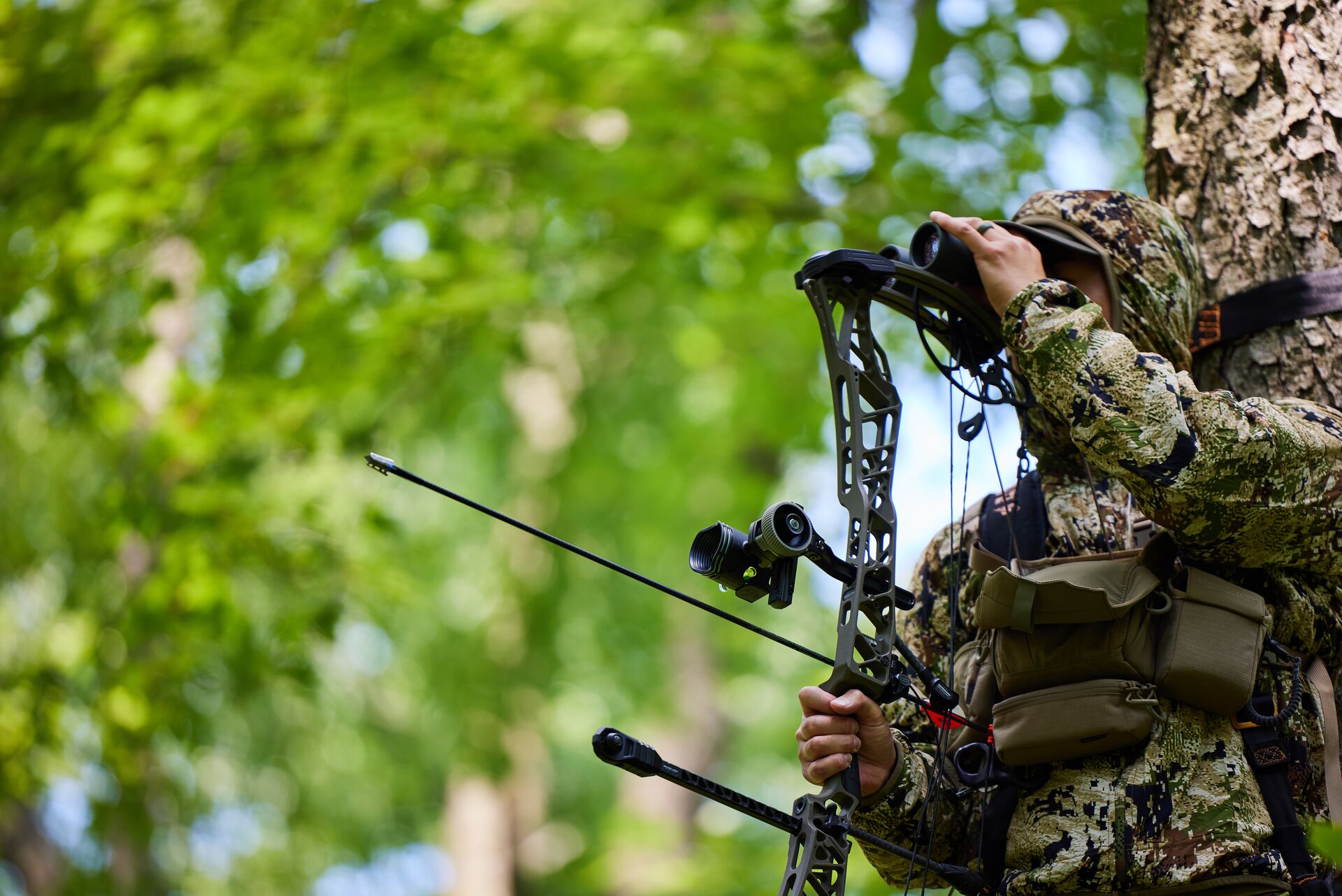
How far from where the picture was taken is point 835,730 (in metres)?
2.23

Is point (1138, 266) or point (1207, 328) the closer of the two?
point (1138, 266)

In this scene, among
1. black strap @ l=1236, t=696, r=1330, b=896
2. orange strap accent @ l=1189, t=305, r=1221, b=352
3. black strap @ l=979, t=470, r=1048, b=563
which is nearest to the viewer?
black strap @ l=1236, t=696, r=1330, b=896

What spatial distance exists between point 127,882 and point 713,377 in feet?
18.3

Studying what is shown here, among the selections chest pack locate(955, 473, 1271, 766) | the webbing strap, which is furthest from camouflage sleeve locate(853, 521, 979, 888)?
the webbing strap

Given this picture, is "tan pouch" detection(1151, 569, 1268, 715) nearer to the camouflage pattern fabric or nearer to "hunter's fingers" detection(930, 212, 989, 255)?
the camouflage pattern fabric

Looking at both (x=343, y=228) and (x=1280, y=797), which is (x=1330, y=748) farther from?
(x=343, y=228)

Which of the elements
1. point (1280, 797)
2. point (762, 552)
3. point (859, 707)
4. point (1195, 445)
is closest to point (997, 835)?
point (859, 707)

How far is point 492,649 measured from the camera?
10.1 meters

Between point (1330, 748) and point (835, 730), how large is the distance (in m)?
0.84

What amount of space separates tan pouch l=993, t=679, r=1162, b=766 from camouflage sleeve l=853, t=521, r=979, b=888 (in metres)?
0.26

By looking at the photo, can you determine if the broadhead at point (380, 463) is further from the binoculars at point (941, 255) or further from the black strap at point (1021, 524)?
the black strap at point (1021, 524)

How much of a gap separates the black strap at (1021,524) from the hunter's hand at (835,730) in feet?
1.47

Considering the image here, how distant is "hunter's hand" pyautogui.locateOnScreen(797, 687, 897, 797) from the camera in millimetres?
2209

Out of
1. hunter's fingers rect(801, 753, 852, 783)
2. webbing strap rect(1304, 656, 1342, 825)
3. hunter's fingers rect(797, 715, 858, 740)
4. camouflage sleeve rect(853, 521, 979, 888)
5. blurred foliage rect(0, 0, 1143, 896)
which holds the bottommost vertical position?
blurred foliage rect(0, 0, 1143, 896)
